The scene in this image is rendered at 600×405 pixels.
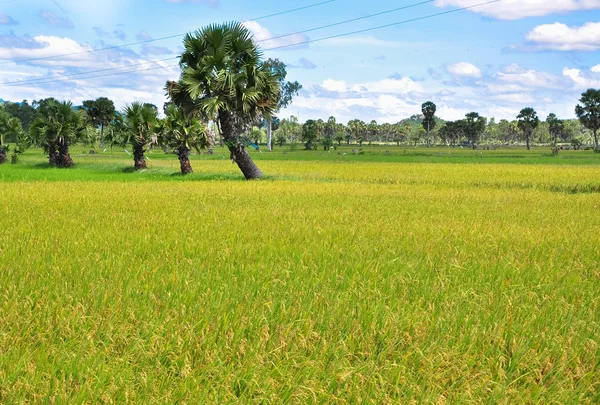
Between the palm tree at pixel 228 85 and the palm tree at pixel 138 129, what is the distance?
29.1 feet

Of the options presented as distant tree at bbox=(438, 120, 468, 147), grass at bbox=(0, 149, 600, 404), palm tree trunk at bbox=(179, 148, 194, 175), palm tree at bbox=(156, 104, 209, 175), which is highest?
distant tree at bbox=(438, 120, 468, 147)

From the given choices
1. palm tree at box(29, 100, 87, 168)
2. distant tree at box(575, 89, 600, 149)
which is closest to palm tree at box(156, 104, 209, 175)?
palm tree at box(29, 100, 87, 168)

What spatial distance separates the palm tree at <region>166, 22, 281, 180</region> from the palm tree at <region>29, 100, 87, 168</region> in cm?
1734

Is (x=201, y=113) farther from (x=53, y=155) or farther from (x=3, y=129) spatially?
(x=3, y=129)

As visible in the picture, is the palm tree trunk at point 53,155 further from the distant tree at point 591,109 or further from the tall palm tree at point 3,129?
the distant tree at point 591,109

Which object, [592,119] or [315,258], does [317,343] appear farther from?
[592,119]

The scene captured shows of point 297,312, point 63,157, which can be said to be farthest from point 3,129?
point 297,312

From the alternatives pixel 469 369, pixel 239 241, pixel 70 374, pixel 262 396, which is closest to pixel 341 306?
pixel 469 369

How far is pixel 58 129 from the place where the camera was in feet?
142

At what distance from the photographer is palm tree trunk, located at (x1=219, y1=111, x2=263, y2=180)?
29.6 metres

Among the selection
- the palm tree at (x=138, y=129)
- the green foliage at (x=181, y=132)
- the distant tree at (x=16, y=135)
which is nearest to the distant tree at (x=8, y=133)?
the distant tree at (x=16, y=135)

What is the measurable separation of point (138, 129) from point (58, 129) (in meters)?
8.15

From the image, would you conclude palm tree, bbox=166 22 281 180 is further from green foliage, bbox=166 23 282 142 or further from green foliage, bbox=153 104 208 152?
green foliage, bbox=153 104 208 152

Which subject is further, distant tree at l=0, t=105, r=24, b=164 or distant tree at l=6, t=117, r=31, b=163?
distant tree at l=0, t=105, r=24, b=164
